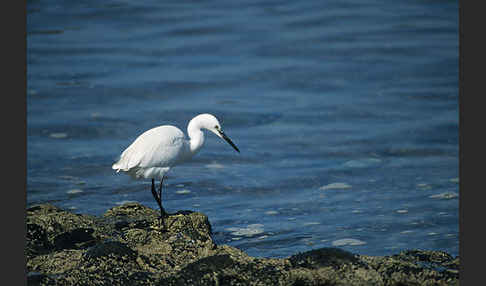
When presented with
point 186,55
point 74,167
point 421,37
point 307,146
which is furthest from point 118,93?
point 421,37

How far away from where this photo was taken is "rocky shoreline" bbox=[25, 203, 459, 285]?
400 cm

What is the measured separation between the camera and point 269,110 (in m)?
10.4

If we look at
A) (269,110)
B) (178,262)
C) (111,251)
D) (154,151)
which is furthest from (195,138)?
(269,110)

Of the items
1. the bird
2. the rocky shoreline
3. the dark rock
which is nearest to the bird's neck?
the bird

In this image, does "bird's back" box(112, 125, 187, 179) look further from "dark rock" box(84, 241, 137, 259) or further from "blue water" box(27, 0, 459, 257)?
"dark rock" box(84, 241, 137, 259)

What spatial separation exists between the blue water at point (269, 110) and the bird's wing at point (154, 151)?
94cm

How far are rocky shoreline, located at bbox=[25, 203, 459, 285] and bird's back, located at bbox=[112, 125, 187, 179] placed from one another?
64 centimetres

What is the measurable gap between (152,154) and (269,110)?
500 cm

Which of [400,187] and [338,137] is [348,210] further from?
[338,137]

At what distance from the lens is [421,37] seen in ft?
44.1

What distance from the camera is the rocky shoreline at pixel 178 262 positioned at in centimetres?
400

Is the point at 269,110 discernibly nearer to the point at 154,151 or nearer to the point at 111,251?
the point at 154,151

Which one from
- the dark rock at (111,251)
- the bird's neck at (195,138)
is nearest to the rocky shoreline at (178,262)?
the dark rock at (111,251)

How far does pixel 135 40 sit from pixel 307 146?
6247mm
